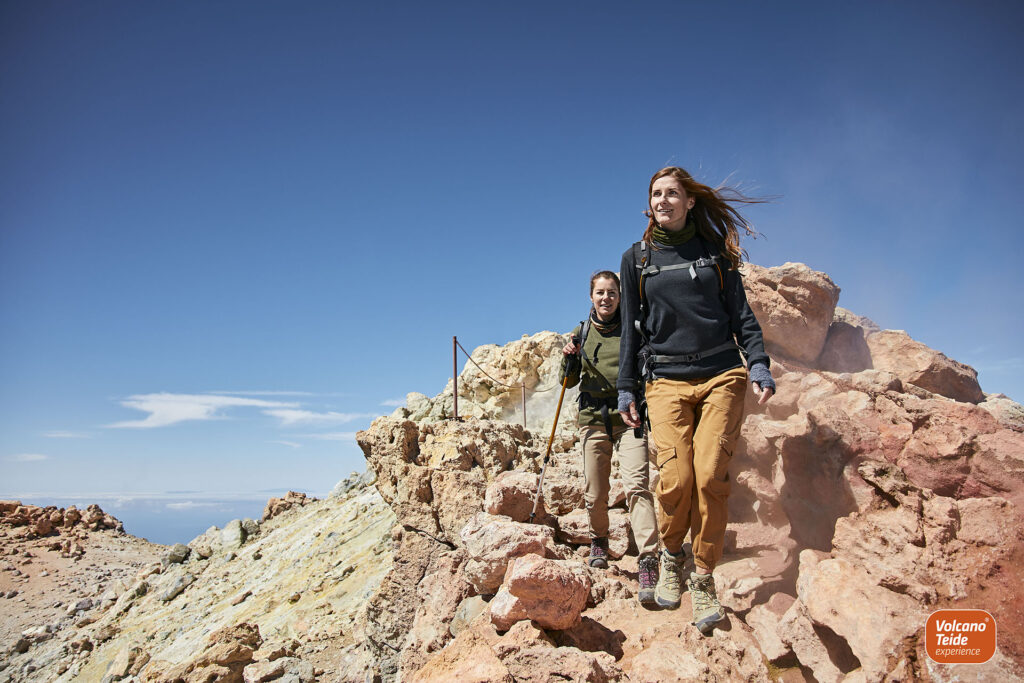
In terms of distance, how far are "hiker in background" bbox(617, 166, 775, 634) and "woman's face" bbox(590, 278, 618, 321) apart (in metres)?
0.71

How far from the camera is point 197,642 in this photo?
9.30m

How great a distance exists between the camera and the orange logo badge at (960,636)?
2.44m

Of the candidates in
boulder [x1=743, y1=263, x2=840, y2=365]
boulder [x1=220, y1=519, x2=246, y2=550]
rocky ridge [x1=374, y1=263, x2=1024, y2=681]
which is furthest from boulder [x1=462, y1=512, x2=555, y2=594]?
boulder [x1=220, y1=519, x2=246, y2=550]

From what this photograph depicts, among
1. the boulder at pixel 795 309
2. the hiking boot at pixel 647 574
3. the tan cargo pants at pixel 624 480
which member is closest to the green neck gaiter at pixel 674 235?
the tan cargo pants at pixel 624 480

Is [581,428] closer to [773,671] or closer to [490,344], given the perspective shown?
[773,671]

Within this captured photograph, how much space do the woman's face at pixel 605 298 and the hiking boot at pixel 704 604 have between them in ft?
6.82

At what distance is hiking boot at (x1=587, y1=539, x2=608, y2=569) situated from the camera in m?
4.24

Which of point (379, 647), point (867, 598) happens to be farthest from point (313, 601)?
point (867, 598)

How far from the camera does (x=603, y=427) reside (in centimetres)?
450

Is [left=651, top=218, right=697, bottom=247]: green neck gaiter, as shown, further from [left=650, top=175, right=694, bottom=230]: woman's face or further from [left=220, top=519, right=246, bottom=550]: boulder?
[left=220, top=519, right=246, bottom=550]: boulder

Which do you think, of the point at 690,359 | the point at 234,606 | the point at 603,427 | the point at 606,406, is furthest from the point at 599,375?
the point at 234,606

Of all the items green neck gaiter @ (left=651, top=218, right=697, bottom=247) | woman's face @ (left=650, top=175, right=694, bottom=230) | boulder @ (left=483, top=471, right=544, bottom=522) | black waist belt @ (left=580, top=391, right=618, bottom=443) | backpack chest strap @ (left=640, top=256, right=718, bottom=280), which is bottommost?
boulder @ (left=483, top=471, right=544, bottom=522)

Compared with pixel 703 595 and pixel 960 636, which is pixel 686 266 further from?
pixel 960 636

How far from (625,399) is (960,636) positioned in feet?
6.64
